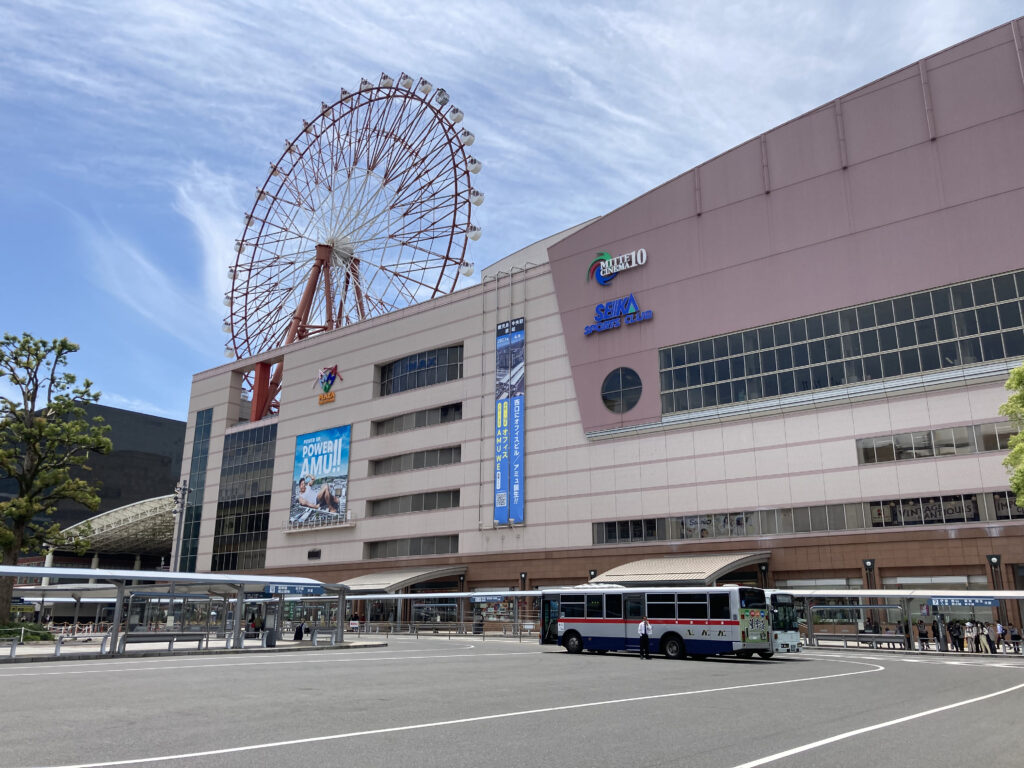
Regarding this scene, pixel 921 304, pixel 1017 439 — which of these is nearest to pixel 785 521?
pixel 921 304

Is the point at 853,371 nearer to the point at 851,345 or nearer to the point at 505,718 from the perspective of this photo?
the point at 851,345

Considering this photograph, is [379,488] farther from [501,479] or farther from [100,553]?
[100,553]

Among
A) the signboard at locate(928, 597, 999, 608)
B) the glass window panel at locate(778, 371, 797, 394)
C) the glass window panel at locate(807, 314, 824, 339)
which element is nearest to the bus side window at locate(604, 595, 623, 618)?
the signboard at locate(928, 597, 999, 608)

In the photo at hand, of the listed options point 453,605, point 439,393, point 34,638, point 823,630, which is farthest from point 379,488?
point 823,630

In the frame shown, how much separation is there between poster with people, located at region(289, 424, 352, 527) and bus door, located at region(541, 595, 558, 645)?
3364 cm

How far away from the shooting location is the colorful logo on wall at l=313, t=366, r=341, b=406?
245 ft

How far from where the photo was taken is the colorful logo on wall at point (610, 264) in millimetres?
55969

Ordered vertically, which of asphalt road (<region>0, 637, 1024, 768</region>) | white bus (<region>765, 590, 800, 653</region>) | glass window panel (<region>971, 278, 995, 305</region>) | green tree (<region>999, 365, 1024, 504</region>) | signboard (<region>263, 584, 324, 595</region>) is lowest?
asphalt road (<region>0, 637, 1024, 768</region>)

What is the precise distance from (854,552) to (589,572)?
16.8m

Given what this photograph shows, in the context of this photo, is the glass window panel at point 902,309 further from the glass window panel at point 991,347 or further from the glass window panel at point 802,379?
the glass window panel at point 802,379

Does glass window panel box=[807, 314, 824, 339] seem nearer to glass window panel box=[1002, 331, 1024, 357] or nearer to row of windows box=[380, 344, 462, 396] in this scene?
glass window panel box=[1002, 331, 1024, 357]

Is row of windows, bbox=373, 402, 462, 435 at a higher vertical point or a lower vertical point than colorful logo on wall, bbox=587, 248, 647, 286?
lower

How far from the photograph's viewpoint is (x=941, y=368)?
43156 millimetres

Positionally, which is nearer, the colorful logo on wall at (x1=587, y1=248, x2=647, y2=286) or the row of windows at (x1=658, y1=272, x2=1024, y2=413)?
the row of windows at (x1=658, y1=272, x2=1024, y2=413)
